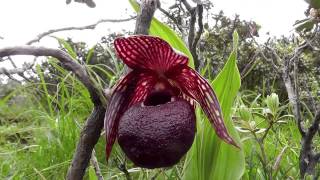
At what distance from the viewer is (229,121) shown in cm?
89

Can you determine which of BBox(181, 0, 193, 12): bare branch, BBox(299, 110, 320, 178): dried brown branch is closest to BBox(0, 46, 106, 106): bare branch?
BBox(181, 0, 193, 12): bare branch

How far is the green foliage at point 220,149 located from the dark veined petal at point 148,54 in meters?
0.13

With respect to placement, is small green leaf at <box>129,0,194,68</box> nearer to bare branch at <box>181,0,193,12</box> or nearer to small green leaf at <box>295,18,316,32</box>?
bare branch at <box>181,0,193,12</box>

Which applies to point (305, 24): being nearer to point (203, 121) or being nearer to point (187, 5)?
point (187, 5)

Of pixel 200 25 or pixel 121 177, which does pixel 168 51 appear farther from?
pixel 121 177

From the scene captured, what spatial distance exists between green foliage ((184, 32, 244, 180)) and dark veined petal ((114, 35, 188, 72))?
0.43ft

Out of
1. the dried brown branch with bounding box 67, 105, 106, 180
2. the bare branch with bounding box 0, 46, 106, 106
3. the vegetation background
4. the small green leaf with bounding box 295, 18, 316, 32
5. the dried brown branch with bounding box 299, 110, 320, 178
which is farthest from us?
the small green leaf with bounding box 295, 18, 316, 32

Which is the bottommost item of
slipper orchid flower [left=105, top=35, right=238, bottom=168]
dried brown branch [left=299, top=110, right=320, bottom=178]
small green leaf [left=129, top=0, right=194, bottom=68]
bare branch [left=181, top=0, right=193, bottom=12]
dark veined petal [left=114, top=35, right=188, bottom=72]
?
dried brown branch [left=299, top=110, right=320, bottom=178]

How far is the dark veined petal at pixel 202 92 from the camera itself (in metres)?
0.75

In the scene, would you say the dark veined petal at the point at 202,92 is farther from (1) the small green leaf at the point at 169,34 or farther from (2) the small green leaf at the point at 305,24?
(2) the small green leaf at the point at 305,24

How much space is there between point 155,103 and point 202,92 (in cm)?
12

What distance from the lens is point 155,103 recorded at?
861 mm

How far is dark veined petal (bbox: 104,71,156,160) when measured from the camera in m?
0.73

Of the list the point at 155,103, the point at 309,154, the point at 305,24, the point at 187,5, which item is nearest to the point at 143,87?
the point at 155,103
